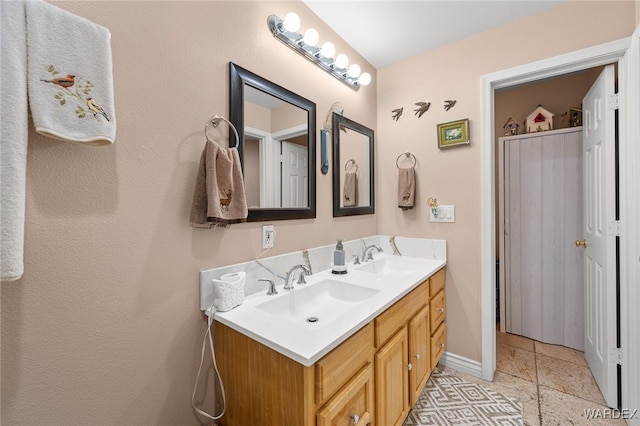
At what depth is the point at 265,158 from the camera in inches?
52.7

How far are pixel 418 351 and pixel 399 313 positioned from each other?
0.39m

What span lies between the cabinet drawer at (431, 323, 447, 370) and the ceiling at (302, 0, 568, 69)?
2014 millimetres

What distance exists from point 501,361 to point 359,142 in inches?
77.5

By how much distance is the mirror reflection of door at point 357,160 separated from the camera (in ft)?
6.19

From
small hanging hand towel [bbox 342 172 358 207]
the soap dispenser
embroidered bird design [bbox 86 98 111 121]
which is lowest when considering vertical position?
the soap dispenser

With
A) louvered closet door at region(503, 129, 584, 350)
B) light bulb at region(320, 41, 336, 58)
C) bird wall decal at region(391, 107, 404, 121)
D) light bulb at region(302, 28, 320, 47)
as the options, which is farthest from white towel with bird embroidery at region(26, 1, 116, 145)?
louvered closet door at region(503, 129, 584, 350)

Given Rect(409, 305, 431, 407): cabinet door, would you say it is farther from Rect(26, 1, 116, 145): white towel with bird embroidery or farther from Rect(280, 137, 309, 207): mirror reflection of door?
Rect(26, 1, 116, 145): white towel with bird embroidery

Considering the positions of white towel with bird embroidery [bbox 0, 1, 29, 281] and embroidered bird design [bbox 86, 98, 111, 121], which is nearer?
white towel with bird embroidery [bbox 0, 1, 29, 281]

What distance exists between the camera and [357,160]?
203 cm

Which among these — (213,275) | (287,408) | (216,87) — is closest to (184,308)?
(213,275)

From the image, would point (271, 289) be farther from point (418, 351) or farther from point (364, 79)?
point (364, 79)

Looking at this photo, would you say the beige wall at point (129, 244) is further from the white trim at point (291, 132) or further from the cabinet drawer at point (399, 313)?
the cabinet drawer at point (399, 313)

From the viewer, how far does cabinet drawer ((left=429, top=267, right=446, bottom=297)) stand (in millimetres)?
1710

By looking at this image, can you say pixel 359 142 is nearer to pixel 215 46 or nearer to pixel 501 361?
pixel 215 46
